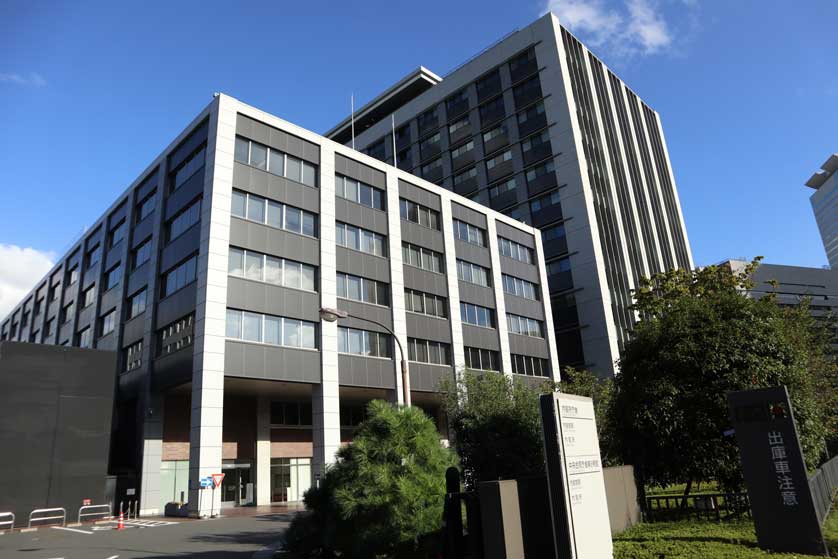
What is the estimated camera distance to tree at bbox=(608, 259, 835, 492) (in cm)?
1573

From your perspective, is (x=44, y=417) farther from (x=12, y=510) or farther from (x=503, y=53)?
(x=503, y=53)

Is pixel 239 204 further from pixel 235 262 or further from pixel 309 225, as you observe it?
pixel 309 225

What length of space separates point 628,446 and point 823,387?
1402cm

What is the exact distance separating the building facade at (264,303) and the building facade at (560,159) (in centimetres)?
1134

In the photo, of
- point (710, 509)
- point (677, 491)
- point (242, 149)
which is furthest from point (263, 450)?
point (710, 509)

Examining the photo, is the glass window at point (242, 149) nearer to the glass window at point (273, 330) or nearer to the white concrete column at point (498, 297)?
the glass window at point (273, 330)

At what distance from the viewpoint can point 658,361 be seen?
17.2 metres

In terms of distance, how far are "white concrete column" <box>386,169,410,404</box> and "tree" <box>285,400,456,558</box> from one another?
22.0 m

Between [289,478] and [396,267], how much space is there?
1543 centimetres

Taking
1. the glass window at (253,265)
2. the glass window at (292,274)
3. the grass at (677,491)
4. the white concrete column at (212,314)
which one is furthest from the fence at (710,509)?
the glass window at (253,265)

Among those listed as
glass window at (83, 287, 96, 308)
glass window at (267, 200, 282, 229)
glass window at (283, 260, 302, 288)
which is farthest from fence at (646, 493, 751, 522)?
glass window at (83, 287, 96, 308)

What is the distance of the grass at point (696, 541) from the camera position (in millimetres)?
10500

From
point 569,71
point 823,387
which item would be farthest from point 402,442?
point 569,71

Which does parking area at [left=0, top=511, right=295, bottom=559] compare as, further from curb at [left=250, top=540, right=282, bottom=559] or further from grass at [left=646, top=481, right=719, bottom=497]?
grass at [left=646, top=481, right=719, bottom=497]
